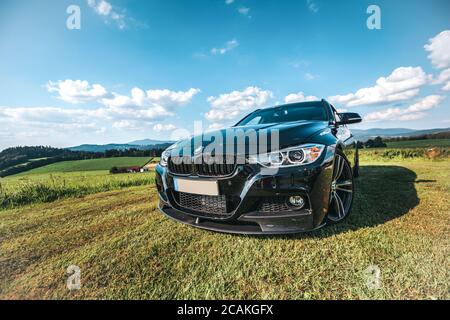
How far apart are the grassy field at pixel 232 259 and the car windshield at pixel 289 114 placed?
149 cm

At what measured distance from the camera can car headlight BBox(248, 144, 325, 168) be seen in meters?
1.78

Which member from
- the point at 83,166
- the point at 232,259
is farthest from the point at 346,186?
the point at 83,166

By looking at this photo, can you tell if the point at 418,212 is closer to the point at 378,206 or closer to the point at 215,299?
the point at 378,206

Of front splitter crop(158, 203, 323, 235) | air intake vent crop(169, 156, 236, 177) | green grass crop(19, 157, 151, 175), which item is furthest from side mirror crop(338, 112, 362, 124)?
green grass crop(19, 157, 151, 175)

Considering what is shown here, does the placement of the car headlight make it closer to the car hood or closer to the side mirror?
the car hood

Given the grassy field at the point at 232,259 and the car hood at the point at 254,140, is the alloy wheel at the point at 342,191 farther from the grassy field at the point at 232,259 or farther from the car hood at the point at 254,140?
the car hood at the point at 254,140

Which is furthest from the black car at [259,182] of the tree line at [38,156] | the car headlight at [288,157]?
the tree line at [38,156]

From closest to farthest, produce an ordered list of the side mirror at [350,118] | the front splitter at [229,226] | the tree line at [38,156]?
the front splitter at [229,226] < the side mirror at [350,118] < the tree line at [38,156]

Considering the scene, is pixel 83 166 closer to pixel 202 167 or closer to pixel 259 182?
pixel 202 167

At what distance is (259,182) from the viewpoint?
69.1 inches

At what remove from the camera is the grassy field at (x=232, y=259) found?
54.1 inches

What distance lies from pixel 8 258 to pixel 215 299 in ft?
6.95

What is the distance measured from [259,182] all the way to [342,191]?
4.55 ft
